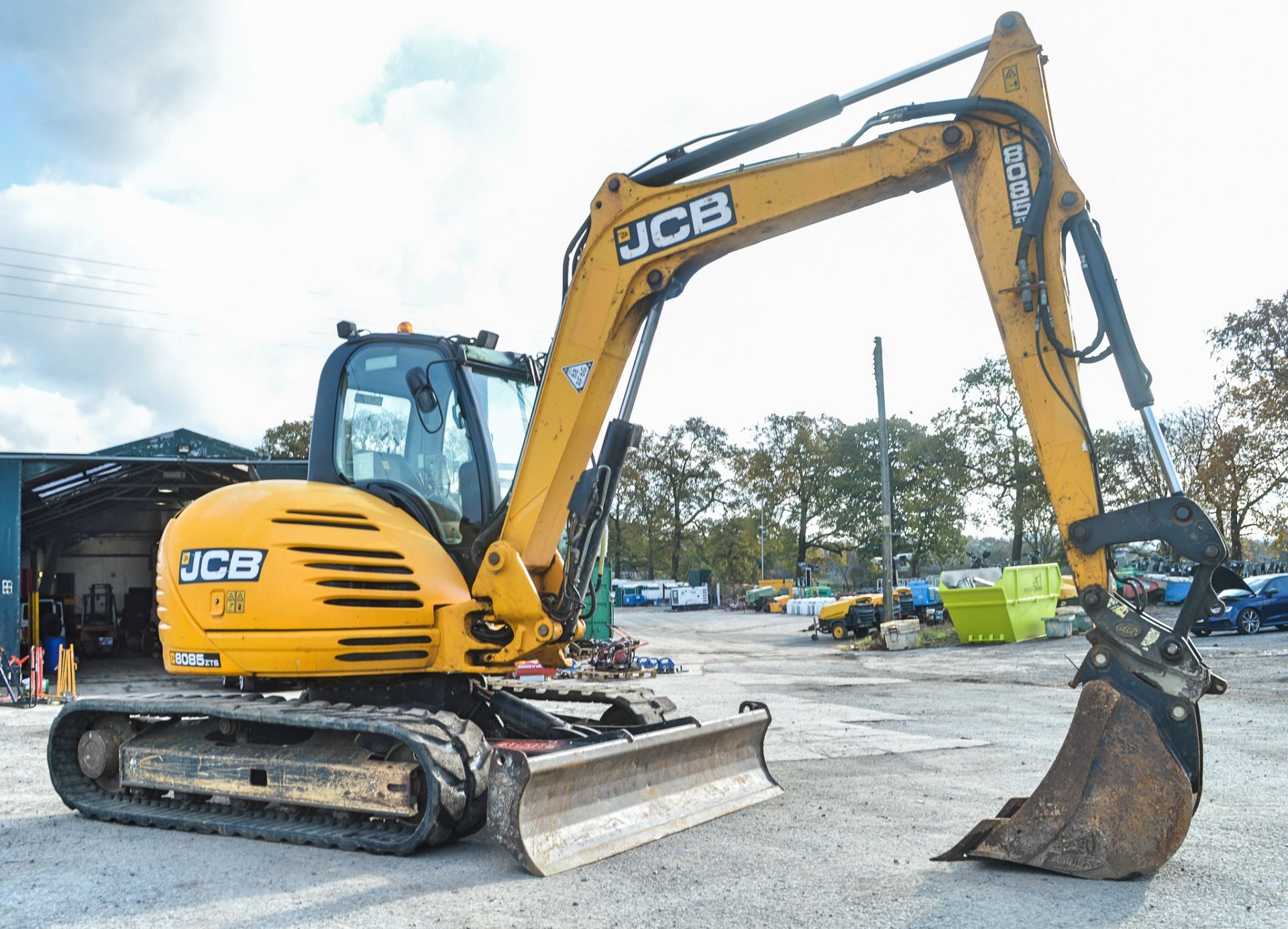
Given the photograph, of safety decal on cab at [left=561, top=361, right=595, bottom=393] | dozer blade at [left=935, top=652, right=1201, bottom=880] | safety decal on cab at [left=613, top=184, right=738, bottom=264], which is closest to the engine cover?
safety decal on cab at [left=561, top=361, right=595, bottom=393]

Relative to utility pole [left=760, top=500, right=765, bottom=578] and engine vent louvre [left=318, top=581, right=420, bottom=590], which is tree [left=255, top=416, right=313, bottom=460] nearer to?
utility pole [left=760, top=500, right=765, bottom=578]

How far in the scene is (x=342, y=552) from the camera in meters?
6.03

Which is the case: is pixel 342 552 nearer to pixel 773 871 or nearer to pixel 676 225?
pixel 676 225

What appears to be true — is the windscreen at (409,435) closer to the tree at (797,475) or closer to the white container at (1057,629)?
the white container at (1057,629)

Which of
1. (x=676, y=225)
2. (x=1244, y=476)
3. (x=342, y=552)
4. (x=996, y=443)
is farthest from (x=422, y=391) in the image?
(x=996, y=443)

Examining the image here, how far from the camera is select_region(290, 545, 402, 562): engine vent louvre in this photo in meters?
6.00

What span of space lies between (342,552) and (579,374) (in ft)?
5.63

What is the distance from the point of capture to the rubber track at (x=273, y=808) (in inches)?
214

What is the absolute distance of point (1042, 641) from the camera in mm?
23406

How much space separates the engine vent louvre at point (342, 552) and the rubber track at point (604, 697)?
1.44 m

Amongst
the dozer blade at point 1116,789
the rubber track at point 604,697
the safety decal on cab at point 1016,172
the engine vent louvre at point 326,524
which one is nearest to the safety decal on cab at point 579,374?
the engine vent louvre at point 326,524

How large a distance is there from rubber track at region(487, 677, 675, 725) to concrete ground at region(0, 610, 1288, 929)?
1.06m

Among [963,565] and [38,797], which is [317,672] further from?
[963,565]

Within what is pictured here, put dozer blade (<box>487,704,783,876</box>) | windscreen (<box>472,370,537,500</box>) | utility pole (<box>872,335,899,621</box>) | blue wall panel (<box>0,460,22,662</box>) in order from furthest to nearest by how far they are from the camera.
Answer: utility pole (<box>872,335,899,621</box>)
blue wall panel (<box>0,460,22,662</box>)
windscreen (<box>472,370,537,500</box>)
dozer blade (<box>487,704,783,876</box>)
